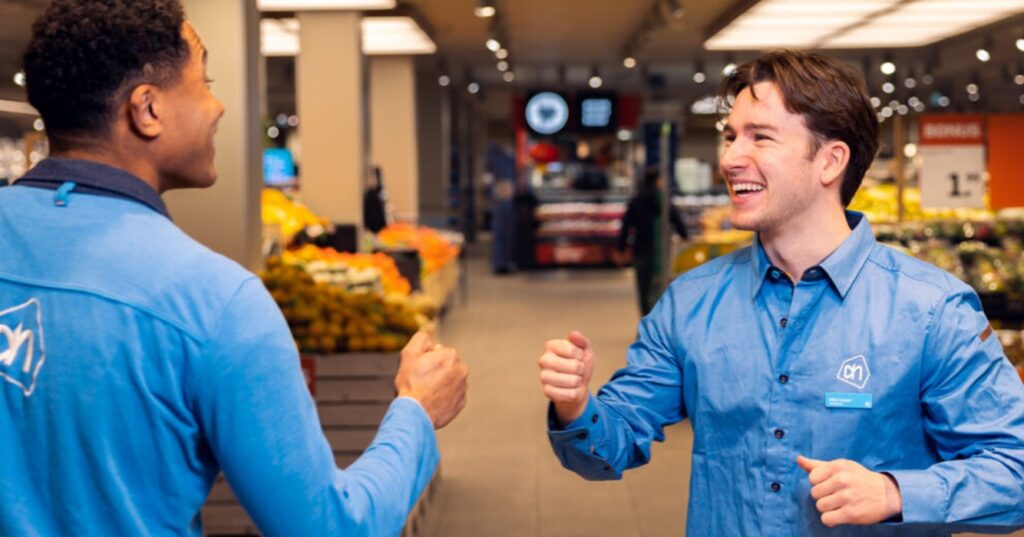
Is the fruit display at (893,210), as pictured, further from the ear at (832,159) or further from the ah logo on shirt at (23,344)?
the ah logo on shirt at (23,344)

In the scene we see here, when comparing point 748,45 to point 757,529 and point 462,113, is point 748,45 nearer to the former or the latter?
point 757,529

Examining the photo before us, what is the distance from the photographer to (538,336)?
11883 mm

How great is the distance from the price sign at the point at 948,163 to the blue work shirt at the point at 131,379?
715cm

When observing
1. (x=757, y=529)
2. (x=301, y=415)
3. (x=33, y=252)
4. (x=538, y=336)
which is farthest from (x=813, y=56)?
(x=538, y=336)

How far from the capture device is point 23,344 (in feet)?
4.79

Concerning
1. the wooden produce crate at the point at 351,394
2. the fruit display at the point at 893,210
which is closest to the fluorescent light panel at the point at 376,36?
the fruit display at the point at 893,210

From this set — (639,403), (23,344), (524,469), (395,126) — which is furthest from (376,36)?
(23,344)

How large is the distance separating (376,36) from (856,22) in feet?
16.8

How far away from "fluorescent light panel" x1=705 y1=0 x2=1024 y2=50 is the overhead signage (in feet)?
22.6

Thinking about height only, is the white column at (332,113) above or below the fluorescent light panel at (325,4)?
below

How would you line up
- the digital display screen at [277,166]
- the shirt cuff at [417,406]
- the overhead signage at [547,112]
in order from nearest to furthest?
the shirt cuff at [417,406], the digital display screen at [277,166], the overhead signage at [547,112]

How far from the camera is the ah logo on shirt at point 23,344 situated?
4.77ft

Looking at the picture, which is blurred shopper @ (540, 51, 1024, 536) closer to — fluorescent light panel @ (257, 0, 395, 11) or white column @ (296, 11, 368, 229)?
fluorescent light panel @ (257, 0, 395, 11)

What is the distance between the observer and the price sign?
7.95 metres
